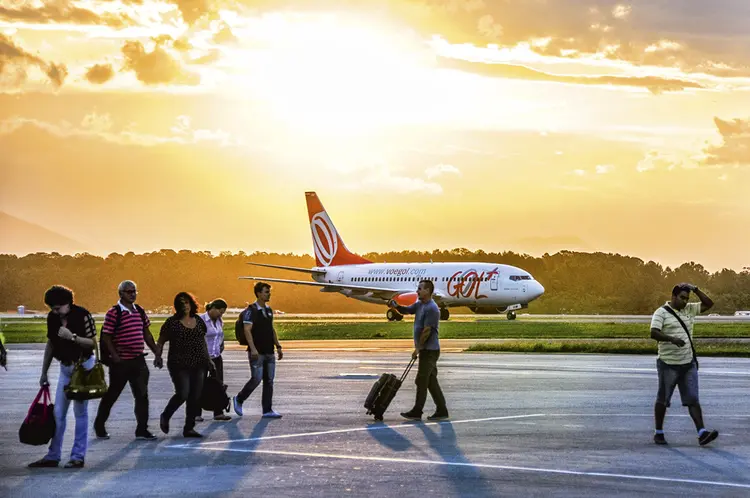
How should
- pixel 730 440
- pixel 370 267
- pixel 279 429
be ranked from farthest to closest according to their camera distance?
pixel 370 267
pixel 279 429
pixel 730 440

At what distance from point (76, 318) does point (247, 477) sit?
9.54ft

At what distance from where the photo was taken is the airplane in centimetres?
6731

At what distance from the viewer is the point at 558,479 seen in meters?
11.5

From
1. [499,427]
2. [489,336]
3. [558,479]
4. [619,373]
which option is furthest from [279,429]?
[489,336]

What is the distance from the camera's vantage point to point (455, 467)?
12312 millimetres

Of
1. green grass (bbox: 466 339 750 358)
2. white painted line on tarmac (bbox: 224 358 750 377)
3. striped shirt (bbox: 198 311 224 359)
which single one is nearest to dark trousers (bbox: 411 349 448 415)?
striped shirt (bbox: 198 311 224 359)

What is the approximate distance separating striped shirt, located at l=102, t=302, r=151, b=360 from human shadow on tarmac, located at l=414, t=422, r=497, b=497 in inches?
153

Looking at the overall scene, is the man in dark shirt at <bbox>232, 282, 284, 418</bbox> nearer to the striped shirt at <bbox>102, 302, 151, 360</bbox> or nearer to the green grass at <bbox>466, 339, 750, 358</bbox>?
the striped shirt at <bbox>102, 302, 151, 360</bbox>

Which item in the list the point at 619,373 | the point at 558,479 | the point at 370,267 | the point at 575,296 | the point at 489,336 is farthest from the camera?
the point at 575,296

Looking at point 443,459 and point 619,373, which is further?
point 619,373

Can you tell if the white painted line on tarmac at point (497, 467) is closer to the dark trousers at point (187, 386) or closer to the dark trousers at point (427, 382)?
the dark trousers at point (187, 386)

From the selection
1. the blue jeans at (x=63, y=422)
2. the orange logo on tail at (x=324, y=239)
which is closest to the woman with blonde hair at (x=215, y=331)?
the blue jeans at (x=63, y=422)

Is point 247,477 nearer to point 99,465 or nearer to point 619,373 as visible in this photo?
point 99,465

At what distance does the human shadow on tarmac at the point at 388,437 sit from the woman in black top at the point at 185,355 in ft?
7.77
